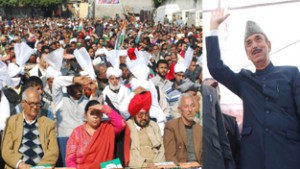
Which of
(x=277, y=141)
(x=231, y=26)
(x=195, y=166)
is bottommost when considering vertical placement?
(x=195, y=166)

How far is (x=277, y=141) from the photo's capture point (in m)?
2.05

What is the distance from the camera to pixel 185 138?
5.71 m

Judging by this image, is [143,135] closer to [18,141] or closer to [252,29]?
[18,141]

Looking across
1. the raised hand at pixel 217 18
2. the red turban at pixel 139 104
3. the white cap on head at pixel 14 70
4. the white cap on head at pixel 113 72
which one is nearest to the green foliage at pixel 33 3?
the white cap on head at pixel 14 70

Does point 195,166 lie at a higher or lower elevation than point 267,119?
lower

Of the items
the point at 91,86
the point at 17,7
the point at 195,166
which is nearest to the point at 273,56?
the point at 195,166

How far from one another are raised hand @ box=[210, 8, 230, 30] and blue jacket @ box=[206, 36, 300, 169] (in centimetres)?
5

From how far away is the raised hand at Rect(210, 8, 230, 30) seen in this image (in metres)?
2.13

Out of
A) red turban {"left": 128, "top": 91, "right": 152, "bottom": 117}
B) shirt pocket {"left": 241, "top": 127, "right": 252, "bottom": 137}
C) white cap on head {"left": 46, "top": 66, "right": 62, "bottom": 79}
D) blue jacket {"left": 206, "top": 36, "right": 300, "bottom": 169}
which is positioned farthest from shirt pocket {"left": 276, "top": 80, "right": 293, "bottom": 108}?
white cap on head {"left": 46, "top": 66, "right": 62, "bottom": 79}

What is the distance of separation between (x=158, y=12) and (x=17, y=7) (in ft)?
133

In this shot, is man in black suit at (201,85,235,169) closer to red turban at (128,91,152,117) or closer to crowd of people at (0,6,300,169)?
crowd of people at (0,6,300,169)

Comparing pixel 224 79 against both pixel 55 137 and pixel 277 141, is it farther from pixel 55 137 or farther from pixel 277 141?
pixel 55 137

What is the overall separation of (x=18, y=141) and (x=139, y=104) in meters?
1.40

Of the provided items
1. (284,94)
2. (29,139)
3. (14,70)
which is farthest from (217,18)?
(14,70)
